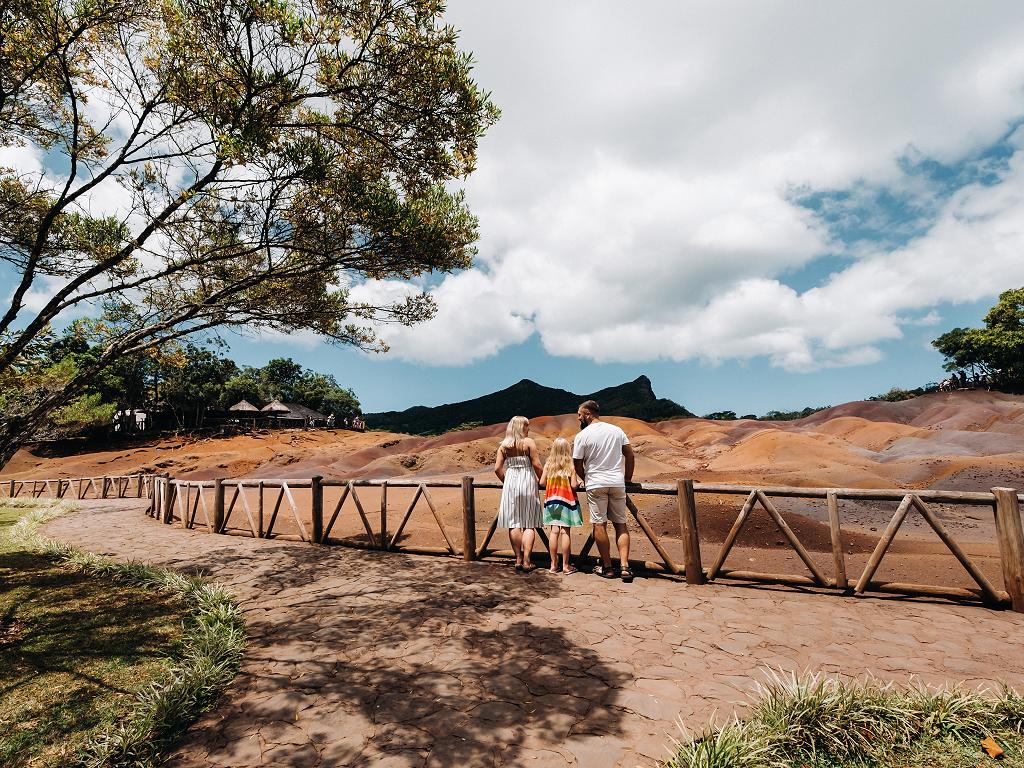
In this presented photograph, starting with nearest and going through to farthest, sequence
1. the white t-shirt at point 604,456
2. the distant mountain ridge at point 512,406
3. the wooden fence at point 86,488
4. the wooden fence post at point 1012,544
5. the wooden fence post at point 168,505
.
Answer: the wooden fence post at point 1012,544 → the white t-shirt at point 604,456 → the wooden fence post at point 168,505 → the wooden fence at point 86,488 → the distant mountain ridge at point 512,406

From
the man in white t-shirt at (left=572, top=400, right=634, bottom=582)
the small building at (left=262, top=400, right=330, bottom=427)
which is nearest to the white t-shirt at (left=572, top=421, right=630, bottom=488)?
the man in white t-shirt at (left=572, top=400, right=634, bottom=582)

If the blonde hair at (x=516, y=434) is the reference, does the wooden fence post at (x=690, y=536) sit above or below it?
below

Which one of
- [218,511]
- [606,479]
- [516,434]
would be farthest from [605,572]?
[218,511]

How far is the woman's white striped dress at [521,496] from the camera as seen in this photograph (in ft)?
21.4

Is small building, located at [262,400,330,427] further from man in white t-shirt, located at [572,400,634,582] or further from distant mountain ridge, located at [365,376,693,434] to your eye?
man in white t-shirt, located at [572,400,634,582]

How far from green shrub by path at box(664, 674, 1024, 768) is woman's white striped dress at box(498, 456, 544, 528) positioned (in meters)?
3.62

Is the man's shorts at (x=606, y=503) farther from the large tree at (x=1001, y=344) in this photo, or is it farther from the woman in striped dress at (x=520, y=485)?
the large tree at (x=1001, y=344)

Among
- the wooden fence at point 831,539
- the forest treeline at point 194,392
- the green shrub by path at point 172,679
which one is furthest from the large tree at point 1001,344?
the forest treeline at point 194,392

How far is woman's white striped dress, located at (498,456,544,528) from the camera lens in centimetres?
654

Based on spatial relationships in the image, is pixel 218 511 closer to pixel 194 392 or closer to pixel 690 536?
pixel 690 536

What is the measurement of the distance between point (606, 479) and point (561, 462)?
0.73m

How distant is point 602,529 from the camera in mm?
6227

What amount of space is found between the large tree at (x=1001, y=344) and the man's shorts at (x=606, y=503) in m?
59.3

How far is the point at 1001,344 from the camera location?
43.5 m
